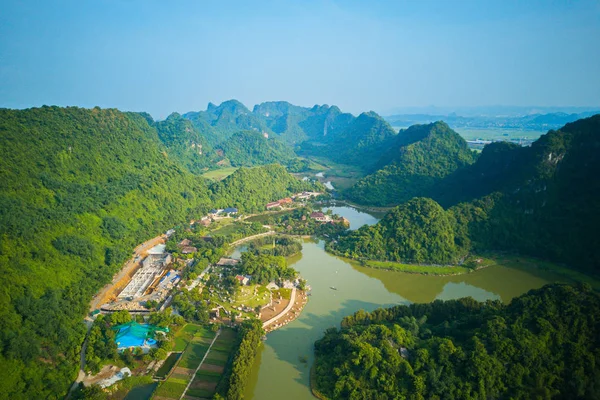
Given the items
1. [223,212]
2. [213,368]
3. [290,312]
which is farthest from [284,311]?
[223,212]

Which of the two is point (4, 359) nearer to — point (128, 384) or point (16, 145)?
point (128, 384)

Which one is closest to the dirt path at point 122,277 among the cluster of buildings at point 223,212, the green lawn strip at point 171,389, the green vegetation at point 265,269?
the cluster of buildings at point 223,212

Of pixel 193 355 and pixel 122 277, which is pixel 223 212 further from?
pixel 193 355

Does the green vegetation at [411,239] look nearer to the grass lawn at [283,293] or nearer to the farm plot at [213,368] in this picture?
the grass lawn at [283,293]

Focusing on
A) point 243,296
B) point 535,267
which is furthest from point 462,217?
point 243,296

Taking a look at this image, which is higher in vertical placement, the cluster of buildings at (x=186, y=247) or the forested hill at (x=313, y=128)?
the forested hill at (x=313, y=128)

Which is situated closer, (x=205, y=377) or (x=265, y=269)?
(x=205, y=377)

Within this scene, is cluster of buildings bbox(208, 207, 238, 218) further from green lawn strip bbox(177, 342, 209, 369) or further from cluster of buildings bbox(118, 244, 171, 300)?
green lawn strip bbox(177, 342, 209, 369)
